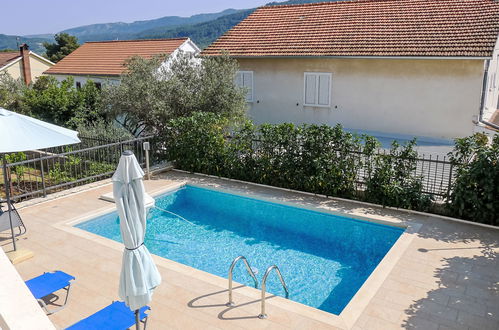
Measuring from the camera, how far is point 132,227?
16.4ft

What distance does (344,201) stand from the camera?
11.6 metres

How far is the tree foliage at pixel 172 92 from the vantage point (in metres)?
15.3

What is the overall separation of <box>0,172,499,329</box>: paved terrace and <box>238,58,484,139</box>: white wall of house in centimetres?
818

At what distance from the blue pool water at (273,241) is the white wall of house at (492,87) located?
35.5 feet

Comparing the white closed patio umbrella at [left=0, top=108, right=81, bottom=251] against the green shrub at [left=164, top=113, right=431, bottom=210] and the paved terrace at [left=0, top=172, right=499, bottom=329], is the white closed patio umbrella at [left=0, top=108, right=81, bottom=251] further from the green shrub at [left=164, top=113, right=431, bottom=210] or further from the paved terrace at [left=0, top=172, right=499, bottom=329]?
the green shrub at [left=164, top=113, right=431, bottom=210]

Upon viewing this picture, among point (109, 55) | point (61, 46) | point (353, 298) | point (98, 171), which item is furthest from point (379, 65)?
point (61, 46)

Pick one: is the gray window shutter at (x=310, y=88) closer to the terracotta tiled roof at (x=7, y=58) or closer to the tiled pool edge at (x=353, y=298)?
the tiled pool edge at (x=353, y=298)

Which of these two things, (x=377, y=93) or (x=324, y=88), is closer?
(x=377, y=93)

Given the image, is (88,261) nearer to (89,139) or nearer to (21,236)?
(21,236)

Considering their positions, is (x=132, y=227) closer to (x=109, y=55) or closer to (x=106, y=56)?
(x=109, y=55)

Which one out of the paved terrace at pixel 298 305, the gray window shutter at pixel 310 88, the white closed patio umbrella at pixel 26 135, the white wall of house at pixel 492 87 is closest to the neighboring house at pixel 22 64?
the gray window shutter at pixel 310 88

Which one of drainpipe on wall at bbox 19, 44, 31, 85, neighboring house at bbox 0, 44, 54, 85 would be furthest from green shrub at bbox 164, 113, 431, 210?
drainpipe on wall at bbox 19, 44, 31, 85

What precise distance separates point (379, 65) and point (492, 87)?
18.6 feet

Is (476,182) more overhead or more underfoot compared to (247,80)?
more underfoot
